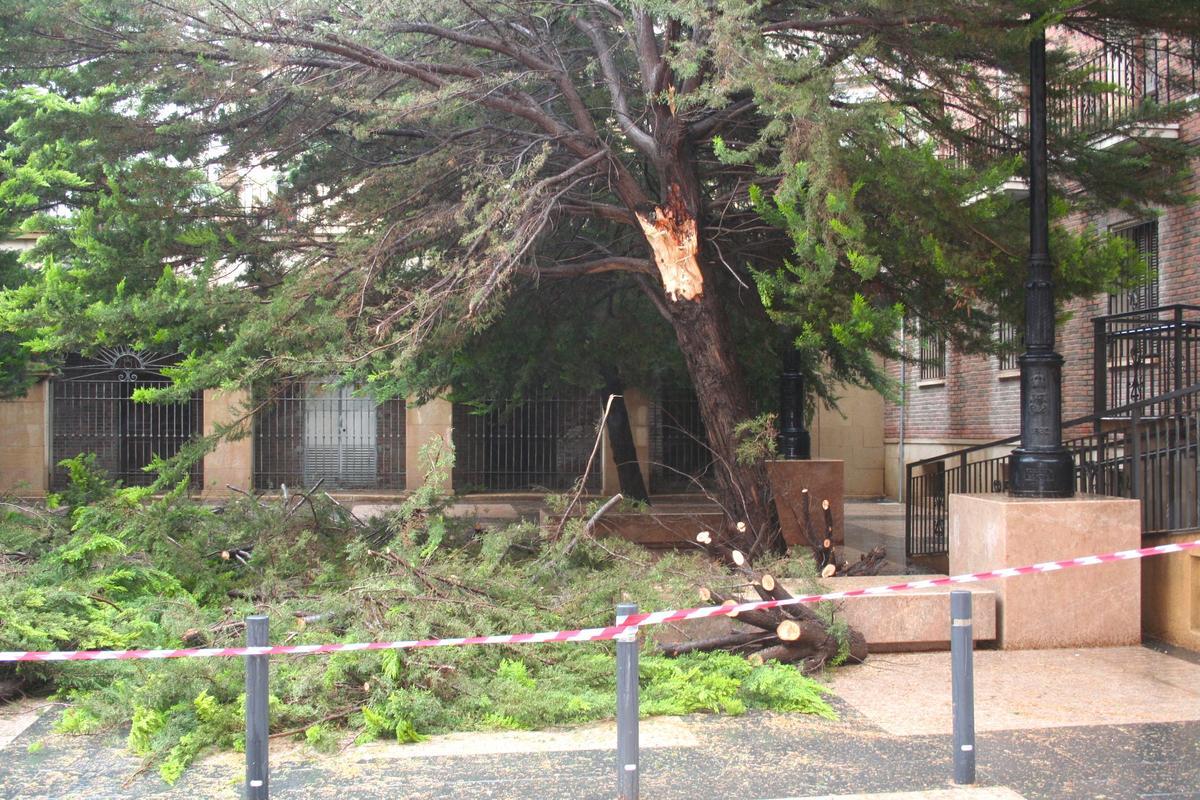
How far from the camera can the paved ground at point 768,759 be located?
4949mm

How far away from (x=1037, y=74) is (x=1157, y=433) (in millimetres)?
3014

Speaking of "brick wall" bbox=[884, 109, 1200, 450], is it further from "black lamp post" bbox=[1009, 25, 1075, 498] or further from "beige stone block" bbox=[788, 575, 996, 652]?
"beige stone block" bbox=[788, 575, 996, 652]

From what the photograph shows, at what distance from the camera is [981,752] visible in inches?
215

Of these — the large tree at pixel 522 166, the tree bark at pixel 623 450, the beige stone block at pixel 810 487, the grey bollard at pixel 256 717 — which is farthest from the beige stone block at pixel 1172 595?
the tree bark at pixel 623 450

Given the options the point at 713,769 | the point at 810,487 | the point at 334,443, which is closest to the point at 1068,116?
the point at 810,487

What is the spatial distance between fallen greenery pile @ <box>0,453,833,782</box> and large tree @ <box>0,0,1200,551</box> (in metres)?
1.68

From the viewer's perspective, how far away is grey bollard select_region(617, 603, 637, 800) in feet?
15.2

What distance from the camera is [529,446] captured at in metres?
21.8

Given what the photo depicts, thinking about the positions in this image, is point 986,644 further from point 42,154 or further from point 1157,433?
point 42,154

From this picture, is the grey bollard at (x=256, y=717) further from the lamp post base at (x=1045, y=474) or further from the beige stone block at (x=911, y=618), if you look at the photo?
the lamp post base at (x=1045, y=474)

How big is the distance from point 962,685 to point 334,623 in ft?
13.2

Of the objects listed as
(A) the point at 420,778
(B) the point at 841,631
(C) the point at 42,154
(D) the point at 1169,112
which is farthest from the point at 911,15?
(C) the point at 42,154

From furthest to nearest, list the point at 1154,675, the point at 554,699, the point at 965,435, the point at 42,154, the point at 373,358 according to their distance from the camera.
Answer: the point at 965,435 → the point at 42,154 → the point at 373,358 → the point at 1154,675 → the point at 554,699

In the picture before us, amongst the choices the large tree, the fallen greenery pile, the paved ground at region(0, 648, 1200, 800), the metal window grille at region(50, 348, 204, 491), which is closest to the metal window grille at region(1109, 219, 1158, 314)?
the large tree
